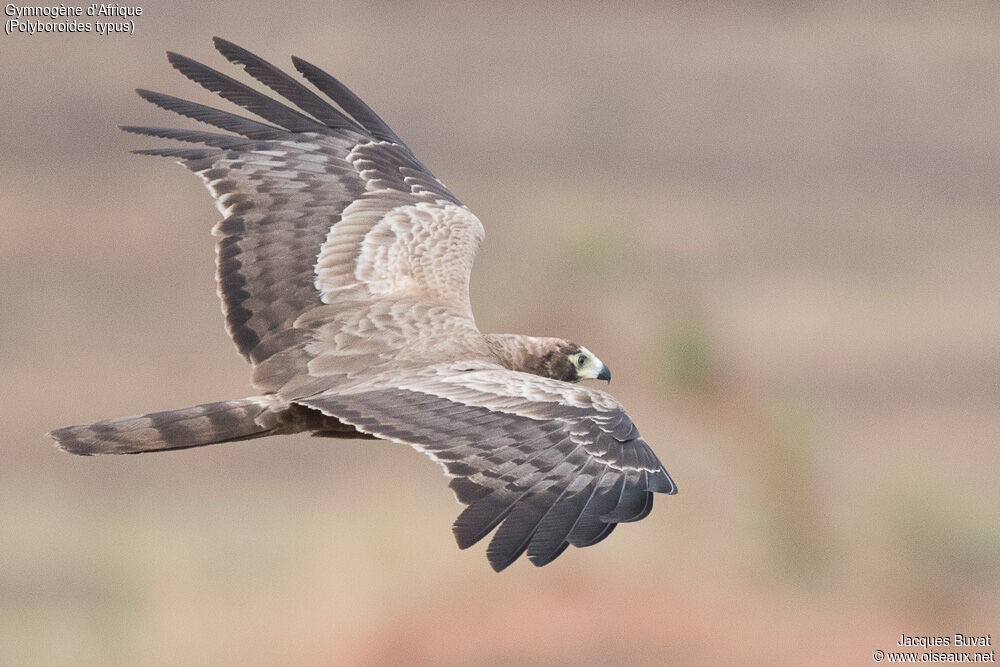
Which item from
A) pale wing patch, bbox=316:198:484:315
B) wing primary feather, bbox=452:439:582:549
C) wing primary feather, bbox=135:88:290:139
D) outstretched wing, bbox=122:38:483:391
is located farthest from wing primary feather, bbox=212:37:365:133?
wing primary feather, bbox=452:439:582:549

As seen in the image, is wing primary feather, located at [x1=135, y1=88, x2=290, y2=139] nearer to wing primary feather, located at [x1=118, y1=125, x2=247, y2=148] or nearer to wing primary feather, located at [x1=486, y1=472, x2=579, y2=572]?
wing primary feather, located at [x1=118, y1=125, x2=247, y2=148]

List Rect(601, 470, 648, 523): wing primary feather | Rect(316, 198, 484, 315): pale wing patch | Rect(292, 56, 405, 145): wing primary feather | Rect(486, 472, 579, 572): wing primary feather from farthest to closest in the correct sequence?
Rect(292, 56, 405, 145): wing primary feather < Rect(316, 198, 484, 315): pale wing patch < Rect(601, 470, 648, 523): wing primary feather < Rect(486, 472, 579, 572): wing primary feather

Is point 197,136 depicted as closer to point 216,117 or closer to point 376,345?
point 216,117

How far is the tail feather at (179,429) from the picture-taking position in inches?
209

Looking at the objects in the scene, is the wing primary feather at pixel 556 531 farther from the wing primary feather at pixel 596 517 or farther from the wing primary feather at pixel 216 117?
the wing primary feather at pixel 216 117

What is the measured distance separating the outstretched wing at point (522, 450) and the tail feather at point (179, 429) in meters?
0.32

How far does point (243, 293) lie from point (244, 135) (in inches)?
38.5

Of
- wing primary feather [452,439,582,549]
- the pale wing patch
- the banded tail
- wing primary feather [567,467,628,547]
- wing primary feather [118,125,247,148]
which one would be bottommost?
wing primary feather [567,467,628,547]

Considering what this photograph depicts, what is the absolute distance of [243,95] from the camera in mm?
6812

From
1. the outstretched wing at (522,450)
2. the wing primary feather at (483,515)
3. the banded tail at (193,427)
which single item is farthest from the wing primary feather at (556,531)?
the banded tail at (193,427)

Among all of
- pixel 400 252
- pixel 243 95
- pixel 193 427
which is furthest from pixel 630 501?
pixel 243 95

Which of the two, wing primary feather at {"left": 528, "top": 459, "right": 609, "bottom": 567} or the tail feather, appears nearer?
wing primary feather at {"left": 528, "top": 459, "right": 609, "bottom": 567}

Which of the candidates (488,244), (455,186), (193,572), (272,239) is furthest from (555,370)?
(455,186)

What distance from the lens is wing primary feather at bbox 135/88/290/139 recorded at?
6.56 metres
